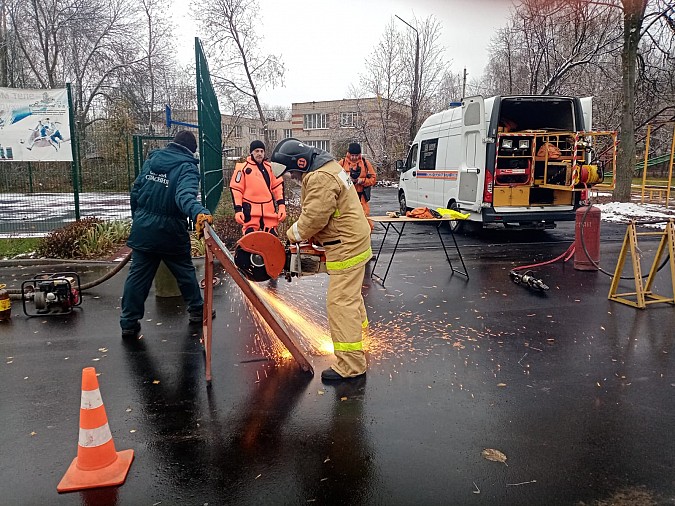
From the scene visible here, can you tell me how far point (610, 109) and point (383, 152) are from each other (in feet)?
47.5

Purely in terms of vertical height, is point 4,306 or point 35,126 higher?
point 35,126

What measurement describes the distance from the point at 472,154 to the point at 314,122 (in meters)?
55.1

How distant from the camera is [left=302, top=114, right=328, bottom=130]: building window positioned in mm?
62731

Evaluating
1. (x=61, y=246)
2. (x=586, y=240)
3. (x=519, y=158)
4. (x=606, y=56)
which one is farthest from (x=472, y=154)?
(x=606, y=56)

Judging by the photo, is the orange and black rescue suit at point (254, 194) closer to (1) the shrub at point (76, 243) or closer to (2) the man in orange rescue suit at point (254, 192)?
(2) the man in orange rescue suit at point (254, 192)

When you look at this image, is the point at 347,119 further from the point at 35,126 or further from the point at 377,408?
the point at 377,408

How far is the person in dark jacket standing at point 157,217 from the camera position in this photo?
502cm

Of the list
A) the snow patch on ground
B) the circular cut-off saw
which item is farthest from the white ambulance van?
the circular cut-off saw

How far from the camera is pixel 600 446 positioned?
330cm

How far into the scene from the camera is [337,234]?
4.22 metres

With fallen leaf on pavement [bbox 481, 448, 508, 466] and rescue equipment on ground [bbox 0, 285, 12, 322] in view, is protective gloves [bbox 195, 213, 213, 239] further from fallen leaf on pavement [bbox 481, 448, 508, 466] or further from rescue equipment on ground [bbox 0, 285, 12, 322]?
rescue equipment on ground [bbox 0, 285, 12, 322]

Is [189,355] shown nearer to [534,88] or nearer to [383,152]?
[534,88]

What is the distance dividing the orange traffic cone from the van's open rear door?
30.1 ft

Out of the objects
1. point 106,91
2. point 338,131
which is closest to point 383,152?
point 338,131
